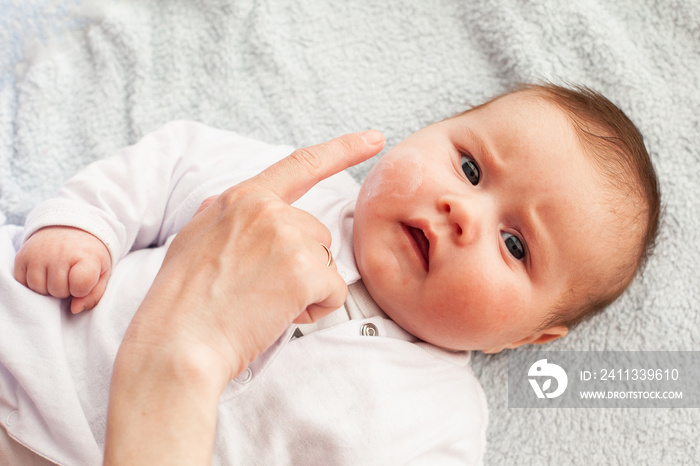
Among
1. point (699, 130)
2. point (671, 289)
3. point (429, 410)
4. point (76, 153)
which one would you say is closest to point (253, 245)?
point (429, 410)

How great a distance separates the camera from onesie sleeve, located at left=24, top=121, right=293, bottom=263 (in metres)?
1.34

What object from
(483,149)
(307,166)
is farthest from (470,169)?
(307,166)

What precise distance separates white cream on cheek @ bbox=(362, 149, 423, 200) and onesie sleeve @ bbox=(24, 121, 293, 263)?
376mm

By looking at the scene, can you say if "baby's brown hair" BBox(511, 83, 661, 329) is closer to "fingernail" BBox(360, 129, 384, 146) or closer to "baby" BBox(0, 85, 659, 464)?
"baby" BBox(0, 85, 659, 464)

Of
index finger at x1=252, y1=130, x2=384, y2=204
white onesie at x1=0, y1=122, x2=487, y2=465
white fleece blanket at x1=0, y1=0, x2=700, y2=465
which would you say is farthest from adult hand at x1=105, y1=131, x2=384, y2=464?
white fleece blanket at x1=0, y1=0, x2=700, y2=465

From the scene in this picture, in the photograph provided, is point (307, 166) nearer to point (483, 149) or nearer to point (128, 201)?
point (483, 149)

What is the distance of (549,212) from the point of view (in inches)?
49.7

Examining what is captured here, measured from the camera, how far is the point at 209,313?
0.89 meters

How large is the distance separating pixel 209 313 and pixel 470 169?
739 millimetres

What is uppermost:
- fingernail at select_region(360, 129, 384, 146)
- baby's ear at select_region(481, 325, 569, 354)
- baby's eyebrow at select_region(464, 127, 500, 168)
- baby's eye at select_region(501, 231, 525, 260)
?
fingernail at select_region(360, 129, 384, 146)

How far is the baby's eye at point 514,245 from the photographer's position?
1.29 m

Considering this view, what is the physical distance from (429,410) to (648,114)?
1114mm

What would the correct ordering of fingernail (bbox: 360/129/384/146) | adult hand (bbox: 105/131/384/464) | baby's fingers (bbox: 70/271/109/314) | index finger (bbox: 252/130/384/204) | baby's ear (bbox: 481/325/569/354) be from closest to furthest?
adult hand (bbox: 105/131/384/464) < index finger (bbox: 252/130/384/204) < fingernail (bbox: 360/129/384/146) < baby's fingers (bbox: 70/271/109/314) < baby's ear (bbox: 481/325/569/354)

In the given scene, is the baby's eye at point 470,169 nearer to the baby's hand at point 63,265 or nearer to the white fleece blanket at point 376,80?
the white fleece blanket at point 376,80
